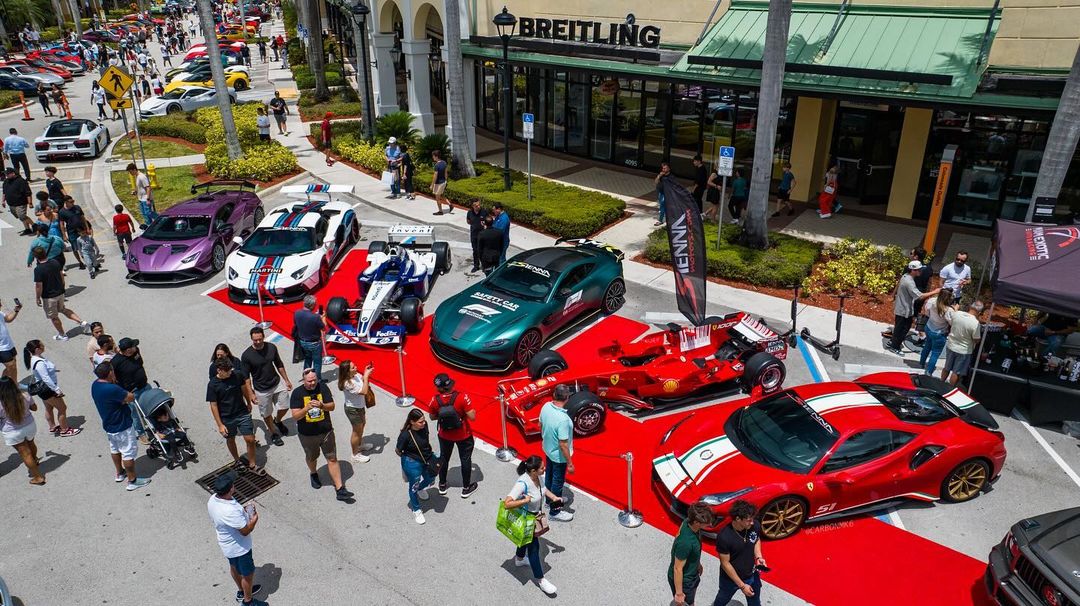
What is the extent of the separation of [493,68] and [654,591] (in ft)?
82.0

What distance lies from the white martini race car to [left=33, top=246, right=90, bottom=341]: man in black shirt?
9.49 ft

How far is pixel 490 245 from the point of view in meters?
15.9

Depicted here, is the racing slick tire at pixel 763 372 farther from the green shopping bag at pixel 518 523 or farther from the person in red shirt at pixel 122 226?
the person in red shirt at pixel 122 226

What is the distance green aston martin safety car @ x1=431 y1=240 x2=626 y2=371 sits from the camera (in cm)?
1220

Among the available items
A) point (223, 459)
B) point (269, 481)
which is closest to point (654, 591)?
point (269, 481)

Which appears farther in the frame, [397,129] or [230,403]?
[397,129]

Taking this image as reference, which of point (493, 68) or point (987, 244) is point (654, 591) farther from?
point (493, 68)

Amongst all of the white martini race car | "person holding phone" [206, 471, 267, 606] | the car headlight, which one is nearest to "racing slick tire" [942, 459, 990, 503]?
the car headlight

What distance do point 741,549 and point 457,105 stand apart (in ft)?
61.6

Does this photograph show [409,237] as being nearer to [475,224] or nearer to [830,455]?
[475,224]

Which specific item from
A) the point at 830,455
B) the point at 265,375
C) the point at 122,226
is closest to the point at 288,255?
the point at 122,226

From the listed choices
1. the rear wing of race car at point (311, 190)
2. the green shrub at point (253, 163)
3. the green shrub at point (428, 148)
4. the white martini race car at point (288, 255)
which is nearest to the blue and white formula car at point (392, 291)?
the white martini race car at point (288, 255)

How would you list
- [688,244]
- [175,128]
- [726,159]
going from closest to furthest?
[688,244] < [726,159] < [175,128]

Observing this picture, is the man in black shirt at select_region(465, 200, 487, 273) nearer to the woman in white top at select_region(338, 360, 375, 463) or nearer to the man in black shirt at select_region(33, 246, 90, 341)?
the woman in white top at select_region(338, 360, 375, 463)
